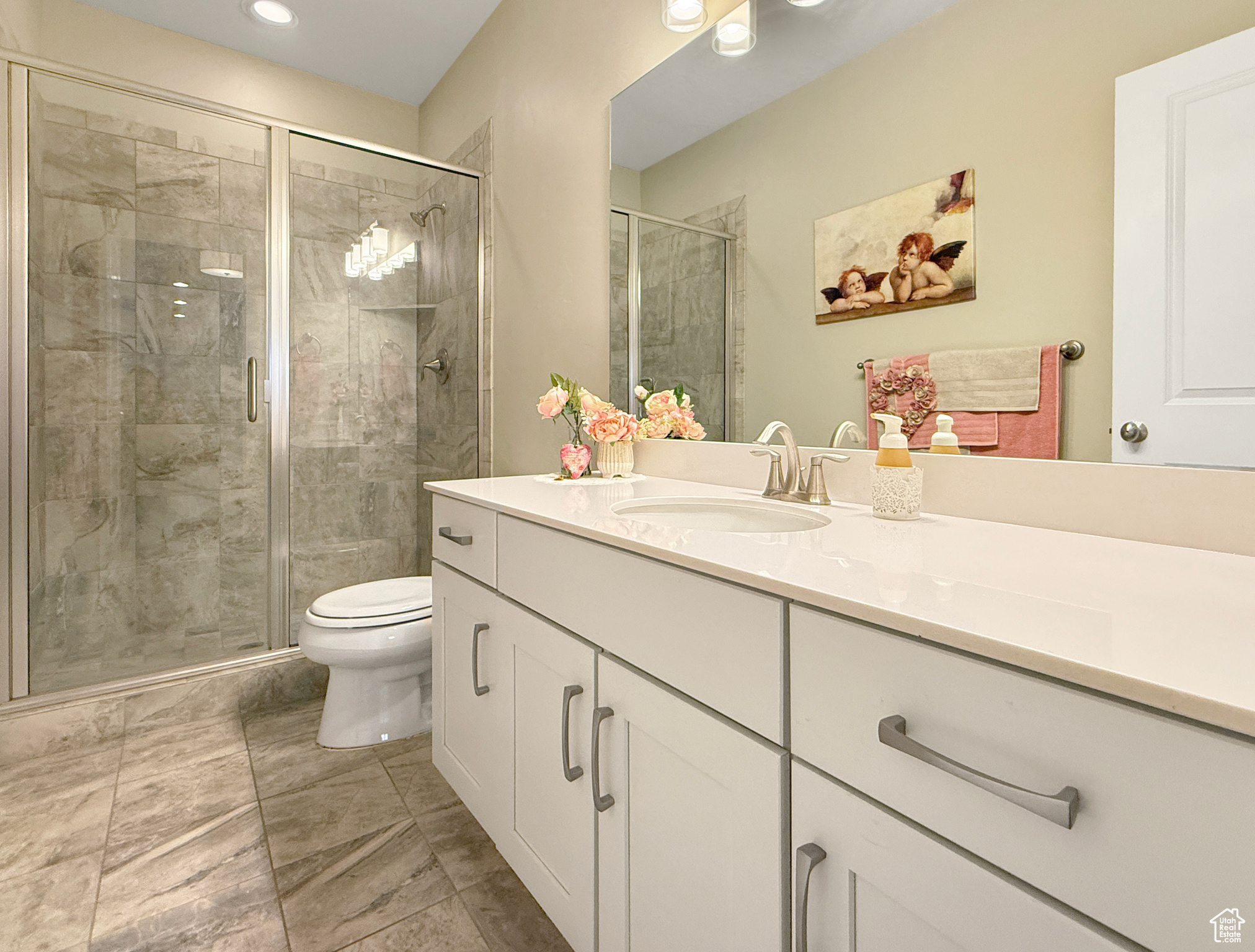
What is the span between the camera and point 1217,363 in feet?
2.54

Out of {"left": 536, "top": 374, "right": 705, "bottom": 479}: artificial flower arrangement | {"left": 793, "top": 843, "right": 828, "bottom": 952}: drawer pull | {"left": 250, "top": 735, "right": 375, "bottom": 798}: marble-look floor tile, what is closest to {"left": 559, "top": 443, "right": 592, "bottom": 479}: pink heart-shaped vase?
{"left": 536, "top": 374, "right": 705, "bottom": 479}: artificial flower arrangement

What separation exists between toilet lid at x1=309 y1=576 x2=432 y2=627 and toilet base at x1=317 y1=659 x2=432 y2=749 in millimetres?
157

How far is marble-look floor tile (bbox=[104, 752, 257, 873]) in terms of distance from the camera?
1.44m

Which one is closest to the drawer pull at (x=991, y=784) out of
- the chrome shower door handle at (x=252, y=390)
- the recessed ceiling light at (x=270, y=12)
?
the chrome shower door handle at (x=252, y=390)

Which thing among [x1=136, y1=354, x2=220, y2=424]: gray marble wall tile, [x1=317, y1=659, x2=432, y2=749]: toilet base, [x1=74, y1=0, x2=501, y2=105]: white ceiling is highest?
[x1=74, y1=0, x2=501, y2=105]: white ceiling

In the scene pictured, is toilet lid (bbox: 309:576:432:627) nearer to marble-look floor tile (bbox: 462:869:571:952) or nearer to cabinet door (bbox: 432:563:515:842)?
cabinet door (bbox: 432:563:515:842)

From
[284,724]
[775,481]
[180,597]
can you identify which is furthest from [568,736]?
[180,597]

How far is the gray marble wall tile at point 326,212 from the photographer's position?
235cm

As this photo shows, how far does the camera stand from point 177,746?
188cm

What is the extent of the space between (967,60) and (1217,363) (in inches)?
23.7

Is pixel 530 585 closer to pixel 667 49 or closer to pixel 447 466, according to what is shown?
pixel 667 49

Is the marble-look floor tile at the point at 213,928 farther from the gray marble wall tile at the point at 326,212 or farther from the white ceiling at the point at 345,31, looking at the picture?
the white ceiling at the point at 345,31

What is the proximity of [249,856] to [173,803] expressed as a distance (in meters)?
0.36

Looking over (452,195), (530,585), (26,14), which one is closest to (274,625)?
(530,585)
